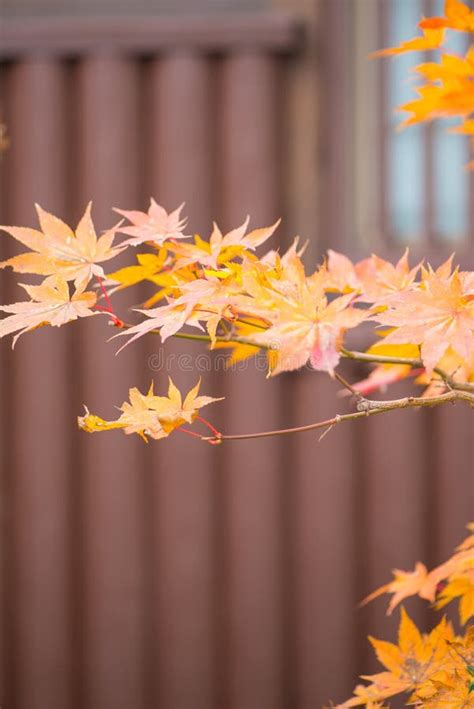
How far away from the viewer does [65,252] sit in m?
0.61

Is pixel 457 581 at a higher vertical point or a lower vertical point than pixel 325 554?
higher

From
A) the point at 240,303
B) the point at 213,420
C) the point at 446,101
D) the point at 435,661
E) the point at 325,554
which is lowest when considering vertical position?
the point at 325,554

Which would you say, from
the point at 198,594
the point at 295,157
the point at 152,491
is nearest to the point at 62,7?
the point at 295,157

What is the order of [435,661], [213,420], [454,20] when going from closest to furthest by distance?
[454,20] < [435,661] < [213,420]

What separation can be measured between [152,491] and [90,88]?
94cm

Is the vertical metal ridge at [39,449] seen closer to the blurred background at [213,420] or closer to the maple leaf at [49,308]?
the blurred background at [213,420]

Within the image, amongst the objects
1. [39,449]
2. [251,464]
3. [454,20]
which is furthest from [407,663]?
[39,449]

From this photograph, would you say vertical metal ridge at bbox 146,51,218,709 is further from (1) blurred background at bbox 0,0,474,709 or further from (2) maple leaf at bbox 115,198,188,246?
(2) maple leaf at bbox 115,198,188,246

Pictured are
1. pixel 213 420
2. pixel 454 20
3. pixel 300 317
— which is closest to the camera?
pixel 300 317

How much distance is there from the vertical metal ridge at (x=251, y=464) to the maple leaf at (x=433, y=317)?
3.96ft

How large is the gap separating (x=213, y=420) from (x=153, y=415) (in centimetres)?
119

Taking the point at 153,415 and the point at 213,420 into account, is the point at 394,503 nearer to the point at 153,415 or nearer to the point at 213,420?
the point at 213,420

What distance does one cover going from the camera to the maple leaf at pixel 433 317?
503mm

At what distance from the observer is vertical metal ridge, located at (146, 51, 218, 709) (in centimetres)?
173
